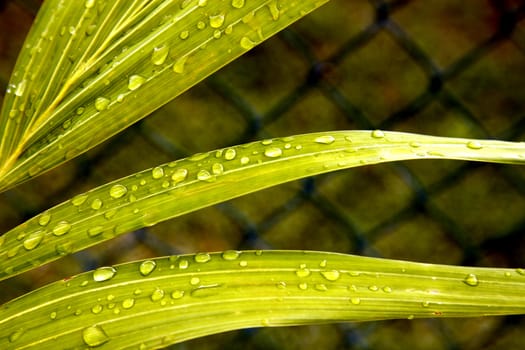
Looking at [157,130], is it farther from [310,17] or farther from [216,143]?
[310,17]

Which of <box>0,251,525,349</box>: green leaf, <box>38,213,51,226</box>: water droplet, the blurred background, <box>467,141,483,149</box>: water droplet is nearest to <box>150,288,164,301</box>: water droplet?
<box>0,251,525,349</box>: green leaf

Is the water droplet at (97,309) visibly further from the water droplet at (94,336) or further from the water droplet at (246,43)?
the water droplet at (246,43)

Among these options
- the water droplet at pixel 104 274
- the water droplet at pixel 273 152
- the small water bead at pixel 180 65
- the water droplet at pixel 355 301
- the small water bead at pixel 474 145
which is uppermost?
the small water bead at pixel 180 65

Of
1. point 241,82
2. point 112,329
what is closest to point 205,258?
point 112,329

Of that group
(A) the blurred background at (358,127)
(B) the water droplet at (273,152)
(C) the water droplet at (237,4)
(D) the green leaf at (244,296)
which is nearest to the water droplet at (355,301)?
(D) the green leaf at (244,296)

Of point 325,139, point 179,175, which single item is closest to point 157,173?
point 179,175

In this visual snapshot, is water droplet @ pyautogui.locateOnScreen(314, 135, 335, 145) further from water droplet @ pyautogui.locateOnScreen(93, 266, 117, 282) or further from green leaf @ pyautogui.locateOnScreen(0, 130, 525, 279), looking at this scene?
water droplet @ pyautogui.locateOnScreen(93, 266, 117, 282)
